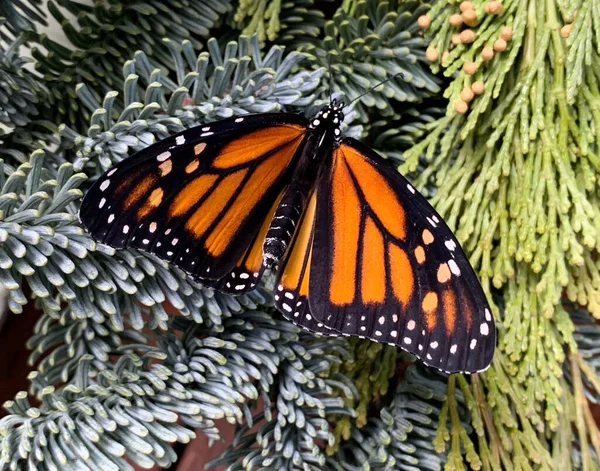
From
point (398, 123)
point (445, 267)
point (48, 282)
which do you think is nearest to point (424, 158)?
point (398, 123)

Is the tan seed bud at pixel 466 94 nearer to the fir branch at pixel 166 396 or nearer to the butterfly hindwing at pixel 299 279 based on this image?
the butterfly hindwing at pixel 299 279

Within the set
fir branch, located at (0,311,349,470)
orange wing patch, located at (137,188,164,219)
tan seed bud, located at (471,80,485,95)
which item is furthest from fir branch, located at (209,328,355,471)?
tan seed bud, located at (471,80,485,95)

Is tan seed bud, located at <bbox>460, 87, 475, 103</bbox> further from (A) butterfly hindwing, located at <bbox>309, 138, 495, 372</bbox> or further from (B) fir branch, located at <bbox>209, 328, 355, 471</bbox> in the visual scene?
(B) fir branch, located at <bbox>209, 328, 355, 471</bbox>

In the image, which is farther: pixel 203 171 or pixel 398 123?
pixel 398 123

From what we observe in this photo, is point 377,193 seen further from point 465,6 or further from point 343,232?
point 465,6

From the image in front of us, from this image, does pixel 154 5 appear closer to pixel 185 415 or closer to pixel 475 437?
pixel 185 415

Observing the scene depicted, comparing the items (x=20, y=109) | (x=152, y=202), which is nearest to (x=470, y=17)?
(x=152, y=202)

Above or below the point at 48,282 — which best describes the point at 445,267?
above
